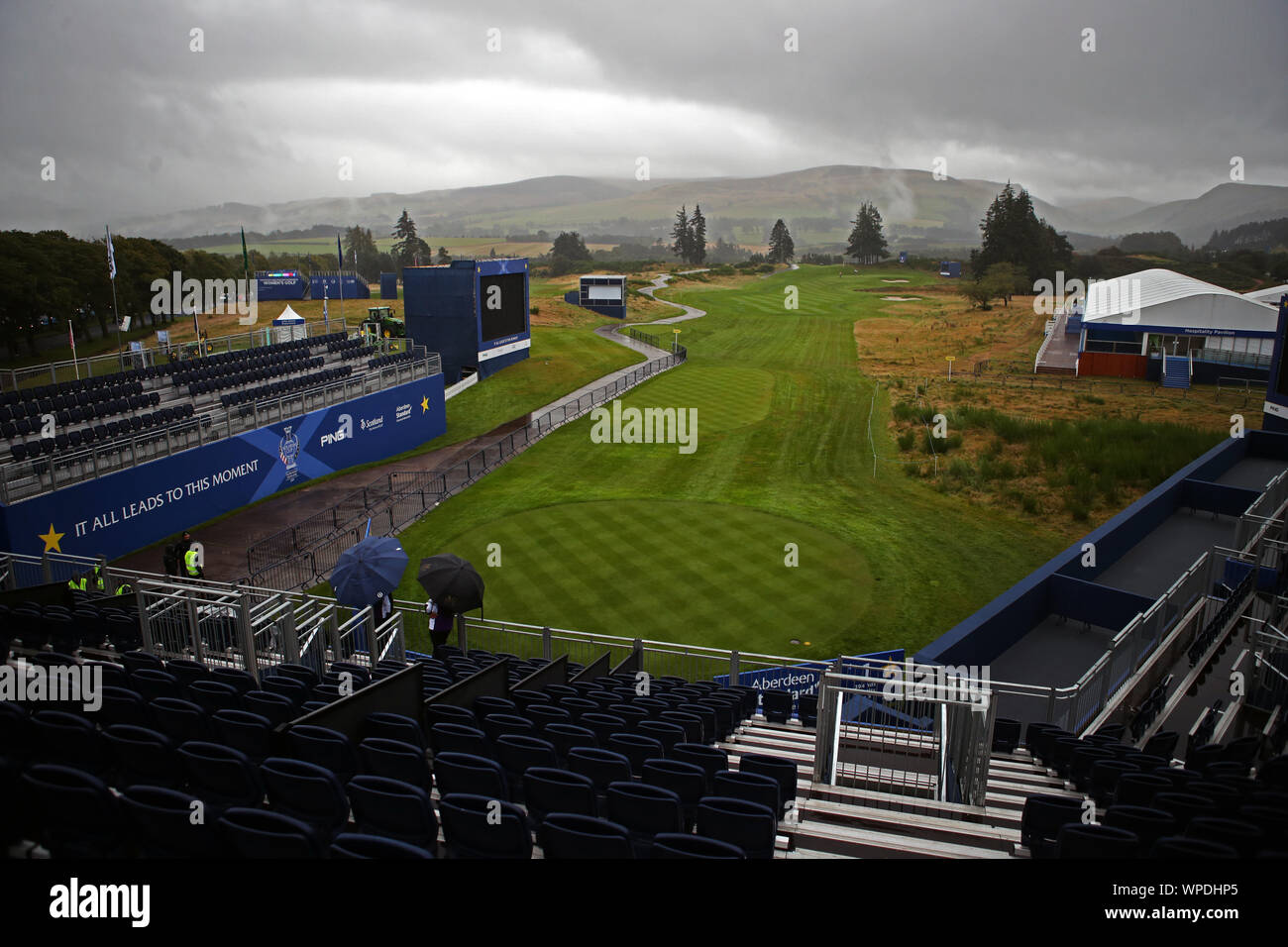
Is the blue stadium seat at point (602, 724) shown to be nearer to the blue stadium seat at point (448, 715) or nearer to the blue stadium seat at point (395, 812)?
the blue stadium seat at point (448, 715)

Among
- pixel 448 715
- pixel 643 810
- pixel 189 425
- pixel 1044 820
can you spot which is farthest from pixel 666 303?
pixel 643 810

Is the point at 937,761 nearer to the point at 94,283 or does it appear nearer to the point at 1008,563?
the point at 1008,563

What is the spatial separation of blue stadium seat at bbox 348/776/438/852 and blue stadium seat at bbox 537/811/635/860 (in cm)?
80

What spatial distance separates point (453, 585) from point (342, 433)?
17.7 metres

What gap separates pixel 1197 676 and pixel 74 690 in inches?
607

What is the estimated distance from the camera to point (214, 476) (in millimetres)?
24156

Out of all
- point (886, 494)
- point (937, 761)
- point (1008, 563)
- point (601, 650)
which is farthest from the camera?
point (886, 494)

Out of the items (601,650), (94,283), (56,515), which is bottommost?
(601,650)

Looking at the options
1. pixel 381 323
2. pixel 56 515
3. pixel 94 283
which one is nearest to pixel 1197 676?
pixel 56 515

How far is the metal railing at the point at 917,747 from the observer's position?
7.78m

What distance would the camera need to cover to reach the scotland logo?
88.2ft

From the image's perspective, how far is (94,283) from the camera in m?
58.1
